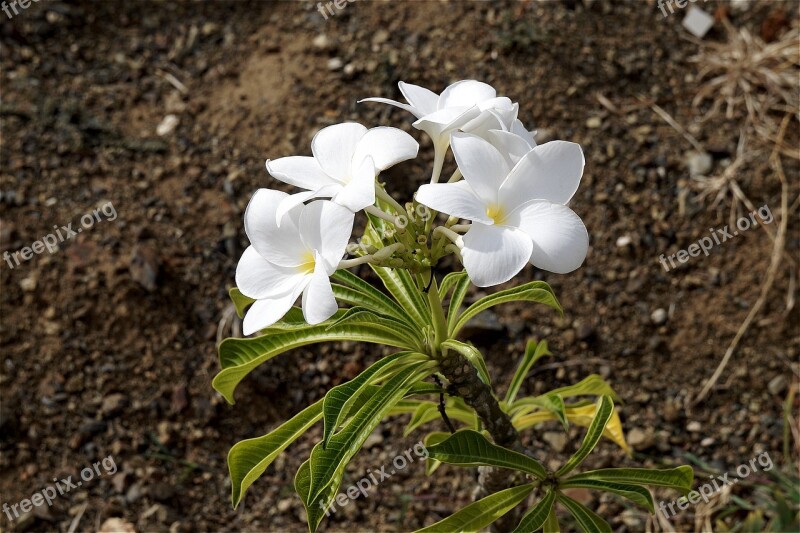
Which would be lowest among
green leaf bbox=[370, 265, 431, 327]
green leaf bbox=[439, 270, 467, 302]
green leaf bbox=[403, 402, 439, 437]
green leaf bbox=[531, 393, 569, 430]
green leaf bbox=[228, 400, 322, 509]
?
green leaf bbox=[403, 402, 439, 437]

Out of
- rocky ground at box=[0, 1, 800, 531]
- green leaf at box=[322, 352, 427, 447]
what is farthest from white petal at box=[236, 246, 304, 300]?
rocky ground at box=[0, 1, 800, 531]

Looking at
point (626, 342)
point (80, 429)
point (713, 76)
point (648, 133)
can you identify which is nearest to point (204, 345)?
point (80, 429)

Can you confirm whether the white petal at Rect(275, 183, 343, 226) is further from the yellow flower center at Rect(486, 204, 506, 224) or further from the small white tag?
the small white tag

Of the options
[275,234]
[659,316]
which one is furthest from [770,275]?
[275,234]

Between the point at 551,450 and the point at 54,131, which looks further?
the point at 54,131

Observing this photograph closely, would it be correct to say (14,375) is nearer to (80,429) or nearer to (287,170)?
(80,429)

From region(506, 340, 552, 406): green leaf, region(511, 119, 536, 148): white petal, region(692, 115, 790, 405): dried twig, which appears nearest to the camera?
region(511, 119, 536, 148): white petal

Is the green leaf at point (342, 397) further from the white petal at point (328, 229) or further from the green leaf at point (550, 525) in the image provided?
the green leaf at point (550, 525)
